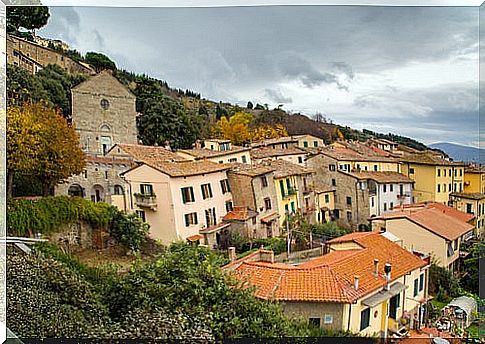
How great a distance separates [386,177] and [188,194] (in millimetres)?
1013

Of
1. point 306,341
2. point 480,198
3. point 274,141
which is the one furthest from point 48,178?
point 480,198

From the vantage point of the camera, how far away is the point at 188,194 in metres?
3.04

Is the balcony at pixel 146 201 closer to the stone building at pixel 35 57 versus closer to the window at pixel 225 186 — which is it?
the window at pixel 225 186

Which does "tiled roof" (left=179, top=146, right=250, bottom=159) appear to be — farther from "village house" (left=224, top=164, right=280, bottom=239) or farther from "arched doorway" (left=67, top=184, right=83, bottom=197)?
"arched doorway" (left=67, top=184, right=83, bottom=197)

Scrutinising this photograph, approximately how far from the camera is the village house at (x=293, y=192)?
3.08m

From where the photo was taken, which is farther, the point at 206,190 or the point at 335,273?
the point at 206,190

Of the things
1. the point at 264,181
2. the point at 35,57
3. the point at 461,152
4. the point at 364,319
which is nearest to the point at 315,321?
the point at 364,319

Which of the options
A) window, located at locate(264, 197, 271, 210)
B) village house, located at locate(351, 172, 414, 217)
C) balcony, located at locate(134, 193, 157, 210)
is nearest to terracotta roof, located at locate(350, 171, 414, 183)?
village house, located at locate(351, 172, 414, 217)

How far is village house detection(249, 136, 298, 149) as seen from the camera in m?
3.11

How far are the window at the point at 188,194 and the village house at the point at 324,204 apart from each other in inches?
24.7

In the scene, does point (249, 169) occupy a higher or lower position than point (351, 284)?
higher

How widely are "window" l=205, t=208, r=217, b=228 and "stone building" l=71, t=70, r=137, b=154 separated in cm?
54

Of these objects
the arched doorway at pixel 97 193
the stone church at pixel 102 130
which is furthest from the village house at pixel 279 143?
the arched doorway at pixel 97 193

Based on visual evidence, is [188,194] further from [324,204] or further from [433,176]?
[433,176]
